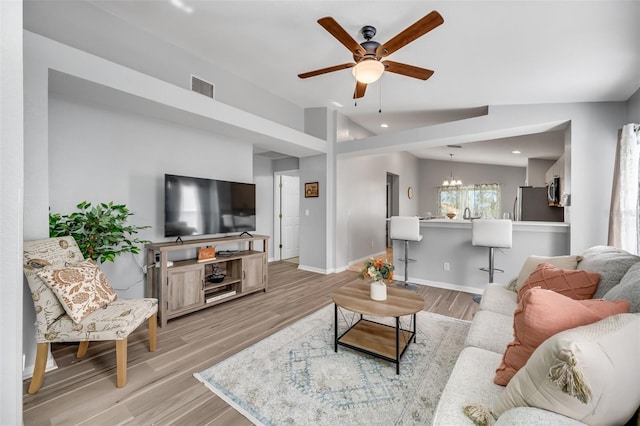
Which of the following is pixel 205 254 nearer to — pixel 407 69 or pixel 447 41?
pixel 407 69

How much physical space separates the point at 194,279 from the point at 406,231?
9.69 feet

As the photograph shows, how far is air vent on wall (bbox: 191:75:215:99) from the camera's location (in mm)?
3234

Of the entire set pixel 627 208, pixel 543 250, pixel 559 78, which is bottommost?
pixel 543 250

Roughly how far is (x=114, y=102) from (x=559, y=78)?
4519mm

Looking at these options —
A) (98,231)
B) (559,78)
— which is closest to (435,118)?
(559,78)

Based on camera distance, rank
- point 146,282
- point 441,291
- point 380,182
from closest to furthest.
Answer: point 146,282
point 441,291
point 380,182

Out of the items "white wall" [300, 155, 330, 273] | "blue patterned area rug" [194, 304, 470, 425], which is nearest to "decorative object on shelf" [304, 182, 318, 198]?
"white wall" [300, 155, 330, 273]

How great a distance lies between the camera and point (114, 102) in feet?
8.74

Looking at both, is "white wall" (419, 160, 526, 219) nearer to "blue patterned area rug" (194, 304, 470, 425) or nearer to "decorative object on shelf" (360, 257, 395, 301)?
"blue patterned area rug" (194, 304, 470, 425)

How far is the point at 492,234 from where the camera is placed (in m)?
3.36

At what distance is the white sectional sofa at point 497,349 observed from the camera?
2.70ft

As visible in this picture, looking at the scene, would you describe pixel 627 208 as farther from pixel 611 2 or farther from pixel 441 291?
pixel 441 291

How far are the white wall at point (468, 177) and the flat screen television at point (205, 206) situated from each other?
6.83 m

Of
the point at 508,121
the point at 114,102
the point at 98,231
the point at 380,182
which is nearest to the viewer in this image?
the point at 98,231
